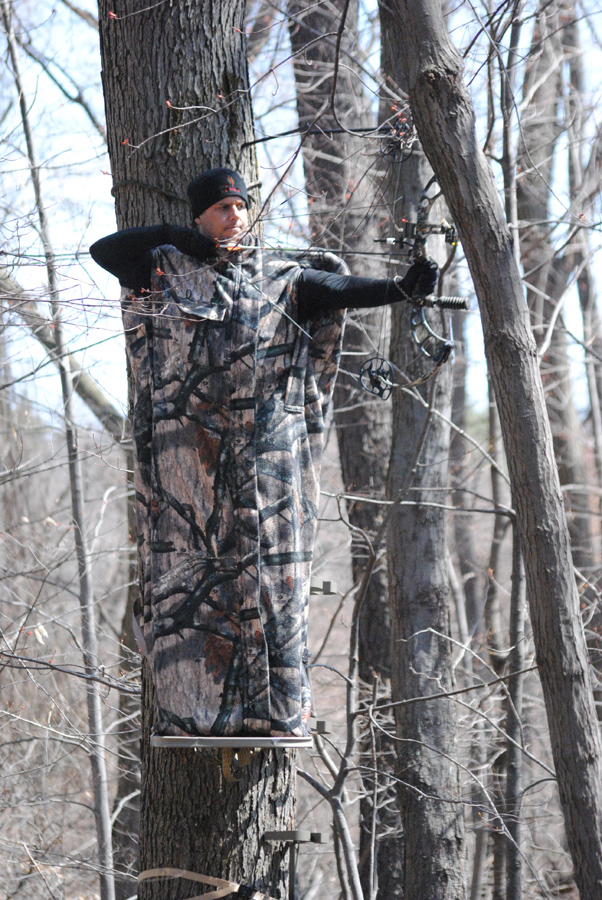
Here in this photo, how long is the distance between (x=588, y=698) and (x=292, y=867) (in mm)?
A: 1181

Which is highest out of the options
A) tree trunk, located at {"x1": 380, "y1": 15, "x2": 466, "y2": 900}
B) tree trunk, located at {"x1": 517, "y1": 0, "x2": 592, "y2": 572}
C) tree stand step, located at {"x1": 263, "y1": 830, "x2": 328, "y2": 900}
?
Answer: tree trunk, located at {"x1": 517, "y1": 0, "x2": 592, "y2": 572}

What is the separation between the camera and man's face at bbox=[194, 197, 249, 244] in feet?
10.0

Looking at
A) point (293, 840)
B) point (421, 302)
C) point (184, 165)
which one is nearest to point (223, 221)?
point (184, 165)

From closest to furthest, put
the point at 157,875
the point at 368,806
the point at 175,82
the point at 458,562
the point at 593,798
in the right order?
the point at 593,798
the point at 157,875
the point at 175,82
the point at 368,806
the point at 458,562

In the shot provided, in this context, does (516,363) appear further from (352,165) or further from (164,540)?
(352,165)

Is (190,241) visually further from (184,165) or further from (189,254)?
(184,165)

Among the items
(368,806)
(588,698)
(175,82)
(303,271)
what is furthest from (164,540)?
(368,806)

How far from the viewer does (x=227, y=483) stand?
2.95 m

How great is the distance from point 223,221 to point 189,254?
16cm

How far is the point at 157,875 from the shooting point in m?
3.03

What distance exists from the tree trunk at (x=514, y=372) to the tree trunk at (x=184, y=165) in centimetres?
86

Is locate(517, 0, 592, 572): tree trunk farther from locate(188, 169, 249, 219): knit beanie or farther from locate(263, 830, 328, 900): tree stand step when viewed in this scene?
locate(263, 830, 328, 900): tree stand step

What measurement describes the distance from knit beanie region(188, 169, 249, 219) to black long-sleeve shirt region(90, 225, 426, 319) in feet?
0.42

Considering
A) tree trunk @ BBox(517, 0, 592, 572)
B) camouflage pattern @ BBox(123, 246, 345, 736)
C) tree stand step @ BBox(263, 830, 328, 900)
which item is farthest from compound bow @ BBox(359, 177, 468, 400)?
tree trunk @ BBox(517, 0, 592, 572)
